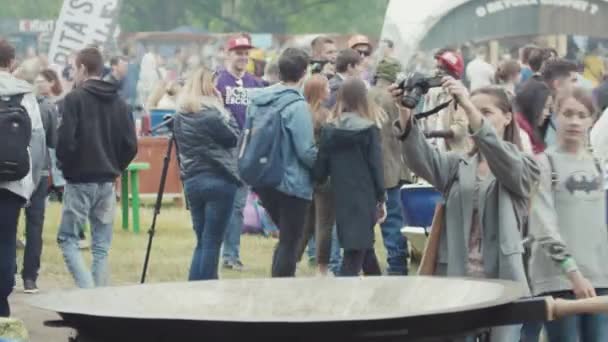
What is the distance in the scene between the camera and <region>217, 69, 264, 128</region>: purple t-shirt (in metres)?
14.9

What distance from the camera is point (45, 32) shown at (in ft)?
201

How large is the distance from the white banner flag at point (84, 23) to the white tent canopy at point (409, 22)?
36.2 ft

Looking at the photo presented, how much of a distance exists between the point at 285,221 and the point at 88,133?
4.87 ft

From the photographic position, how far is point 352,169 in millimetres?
12281

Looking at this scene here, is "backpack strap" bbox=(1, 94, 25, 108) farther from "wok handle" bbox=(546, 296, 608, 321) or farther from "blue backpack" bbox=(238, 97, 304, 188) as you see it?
"wok handle" bbox=(546, 296, 608, 321)

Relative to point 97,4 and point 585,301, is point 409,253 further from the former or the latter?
point 97,4

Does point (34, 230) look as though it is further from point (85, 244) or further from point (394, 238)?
point (85, 244)

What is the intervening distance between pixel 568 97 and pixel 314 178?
452 cm

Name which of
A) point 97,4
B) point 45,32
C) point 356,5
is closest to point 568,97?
point 97,4

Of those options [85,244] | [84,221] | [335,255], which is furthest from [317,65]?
[84,221]

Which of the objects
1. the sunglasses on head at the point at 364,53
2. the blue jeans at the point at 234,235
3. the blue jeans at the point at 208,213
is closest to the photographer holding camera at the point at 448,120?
the blue jeans at the point at 208,213

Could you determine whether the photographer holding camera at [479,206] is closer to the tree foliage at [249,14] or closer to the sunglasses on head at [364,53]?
the sunglasses on head at [364,53]

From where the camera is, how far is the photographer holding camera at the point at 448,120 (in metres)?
7.92

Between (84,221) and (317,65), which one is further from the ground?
(317,65)
